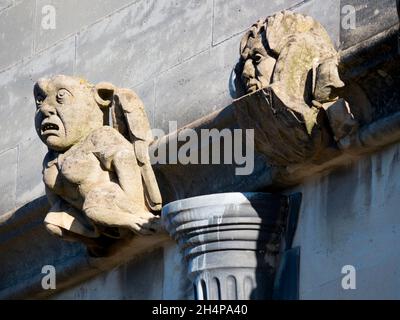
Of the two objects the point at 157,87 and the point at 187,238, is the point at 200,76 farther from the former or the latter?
the point at 187,238

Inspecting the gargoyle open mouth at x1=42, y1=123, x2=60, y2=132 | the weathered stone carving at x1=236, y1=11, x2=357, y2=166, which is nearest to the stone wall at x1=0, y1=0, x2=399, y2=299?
the weathered stone carving at x1=236, y1=11, x2=357, y2=166

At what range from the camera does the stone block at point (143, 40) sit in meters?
6.79

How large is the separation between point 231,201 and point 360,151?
1.28 feet

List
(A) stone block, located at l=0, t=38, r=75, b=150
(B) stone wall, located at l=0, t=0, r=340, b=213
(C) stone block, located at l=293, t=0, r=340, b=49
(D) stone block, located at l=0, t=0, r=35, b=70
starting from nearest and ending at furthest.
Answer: (C) stone block, located at l=293, t=0, r=340, b=49 < (B) stone wall, located at l=0, t=0, r=340, b=213 < (A) stone block, located at l=0, t=38, r=75, b=150 < (D) stone block, located at l=0, t=0, r=35, b=70

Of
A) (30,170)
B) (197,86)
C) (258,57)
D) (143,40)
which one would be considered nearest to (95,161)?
(197,86)

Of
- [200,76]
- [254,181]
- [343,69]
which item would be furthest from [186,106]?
[343,69]

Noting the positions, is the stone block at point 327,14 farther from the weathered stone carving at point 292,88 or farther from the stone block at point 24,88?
the stone block at point 24,88

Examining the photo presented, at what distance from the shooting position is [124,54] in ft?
23.1

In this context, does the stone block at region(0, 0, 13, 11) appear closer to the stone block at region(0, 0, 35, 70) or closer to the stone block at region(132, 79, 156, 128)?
the stone block at region(0, 0, 35, 70)

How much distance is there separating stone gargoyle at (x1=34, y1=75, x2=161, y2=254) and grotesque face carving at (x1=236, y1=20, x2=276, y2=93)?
0.55 meters

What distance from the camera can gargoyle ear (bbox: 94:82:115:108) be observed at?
6.64 m

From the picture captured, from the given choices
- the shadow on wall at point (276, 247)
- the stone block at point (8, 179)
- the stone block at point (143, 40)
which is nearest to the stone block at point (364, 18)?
the shadow on wall at point (276, 247)

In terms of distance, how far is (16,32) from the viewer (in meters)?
7.64

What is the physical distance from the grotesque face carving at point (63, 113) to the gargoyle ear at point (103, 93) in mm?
26
